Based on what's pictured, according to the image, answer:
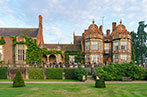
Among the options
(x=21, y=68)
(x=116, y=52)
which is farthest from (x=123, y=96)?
(x=116, y=52)

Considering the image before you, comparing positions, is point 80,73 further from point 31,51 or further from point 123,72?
point 31,51

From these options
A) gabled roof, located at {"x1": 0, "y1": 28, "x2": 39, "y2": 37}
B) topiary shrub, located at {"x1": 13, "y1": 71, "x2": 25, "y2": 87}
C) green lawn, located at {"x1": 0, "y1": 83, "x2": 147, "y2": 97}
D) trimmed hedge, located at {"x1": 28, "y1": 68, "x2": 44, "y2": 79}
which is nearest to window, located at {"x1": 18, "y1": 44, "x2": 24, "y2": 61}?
gabled roof, located at {"x1": 0, "y1": 28, "x2": 39, "y2": 37}

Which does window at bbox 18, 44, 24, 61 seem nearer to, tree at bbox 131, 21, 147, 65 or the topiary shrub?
the topiary shrub

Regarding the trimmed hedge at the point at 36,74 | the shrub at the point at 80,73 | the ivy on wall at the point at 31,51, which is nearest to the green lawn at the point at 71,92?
the shrub at the point at 80,73

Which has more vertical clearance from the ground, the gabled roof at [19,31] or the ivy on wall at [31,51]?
the gabled roof at [19,31]

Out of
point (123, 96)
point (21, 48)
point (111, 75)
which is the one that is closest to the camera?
point (123, 96)

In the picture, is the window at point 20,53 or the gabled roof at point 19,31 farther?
the gabled roof at point 19,31

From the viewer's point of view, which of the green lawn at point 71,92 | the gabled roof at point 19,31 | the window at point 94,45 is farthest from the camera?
the window at point 94,45

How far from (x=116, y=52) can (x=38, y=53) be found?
2147 cm

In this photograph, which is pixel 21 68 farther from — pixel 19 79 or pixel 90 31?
pixel 90 31

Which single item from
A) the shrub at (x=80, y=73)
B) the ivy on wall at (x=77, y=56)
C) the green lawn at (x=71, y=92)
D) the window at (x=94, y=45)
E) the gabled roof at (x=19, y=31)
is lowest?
the green lawn at (x=71, y=92)

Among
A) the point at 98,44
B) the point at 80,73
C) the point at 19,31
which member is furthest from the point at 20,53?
the point at 98,44

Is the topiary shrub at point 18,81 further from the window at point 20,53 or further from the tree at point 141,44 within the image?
the tree at point 141,44

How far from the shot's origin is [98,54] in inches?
1265
